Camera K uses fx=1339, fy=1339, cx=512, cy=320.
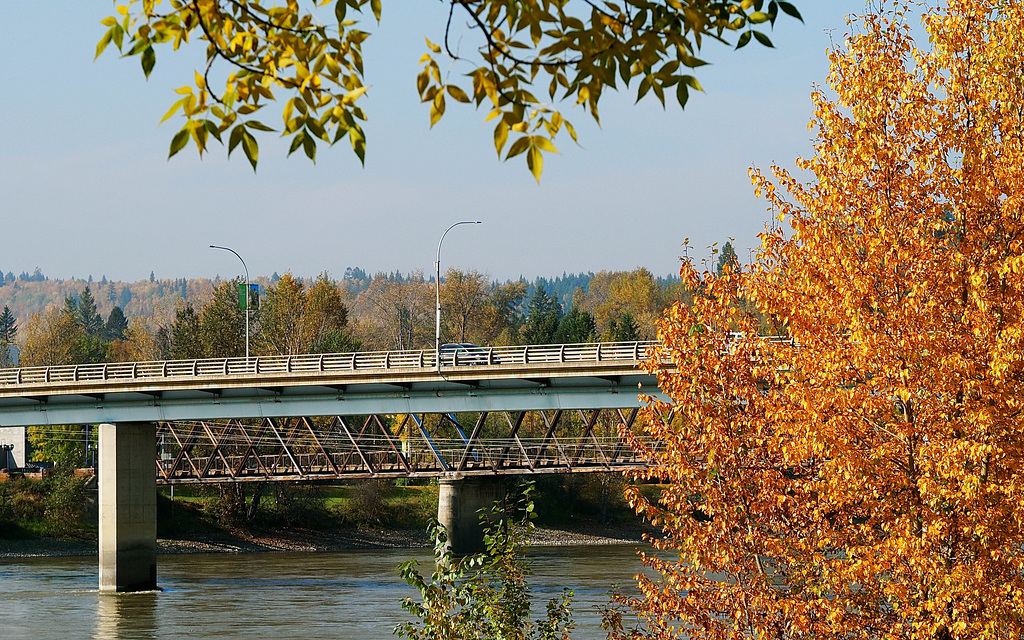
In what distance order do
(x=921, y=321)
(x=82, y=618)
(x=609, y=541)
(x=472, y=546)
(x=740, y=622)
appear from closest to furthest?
(x=921, y=321) < (x=740, y=622) < (x=82, y=618) < (x=472, y=546) < (x=609, y=541)

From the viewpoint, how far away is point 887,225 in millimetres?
13656

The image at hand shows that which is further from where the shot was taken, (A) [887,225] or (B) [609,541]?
(B) [609,541]

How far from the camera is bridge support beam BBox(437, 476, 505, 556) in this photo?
71.2 m

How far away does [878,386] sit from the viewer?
13.3 metres

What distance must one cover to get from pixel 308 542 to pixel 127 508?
29143 millimetres

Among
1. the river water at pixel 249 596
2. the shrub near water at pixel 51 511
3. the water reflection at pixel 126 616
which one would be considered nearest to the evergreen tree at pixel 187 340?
the shrub near water at pixel 51 511

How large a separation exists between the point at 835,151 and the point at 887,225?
110 centimetres

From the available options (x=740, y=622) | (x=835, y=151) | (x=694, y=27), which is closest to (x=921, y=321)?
(x=835, y=151)

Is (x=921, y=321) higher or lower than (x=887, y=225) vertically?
lower

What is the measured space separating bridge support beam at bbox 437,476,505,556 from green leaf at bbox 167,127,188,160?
64.8 m

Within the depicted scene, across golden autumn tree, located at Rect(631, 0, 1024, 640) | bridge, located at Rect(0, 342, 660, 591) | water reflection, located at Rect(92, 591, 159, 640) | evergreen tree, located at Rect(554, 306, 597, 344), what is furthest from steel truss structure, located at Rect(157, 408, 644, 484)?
golden autumn tree, located at Rect(631, 0, 1024, 640)

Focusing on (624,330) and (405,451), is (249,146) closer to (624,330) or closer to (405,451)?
(405,451)

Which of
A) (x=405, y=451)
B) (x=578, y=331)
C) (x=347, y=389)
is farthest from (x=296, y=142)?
(x=578, y=331)

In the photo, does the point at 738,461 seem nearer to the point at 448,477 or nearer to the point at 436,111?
the point at 436,111
